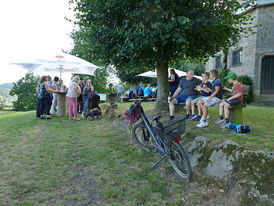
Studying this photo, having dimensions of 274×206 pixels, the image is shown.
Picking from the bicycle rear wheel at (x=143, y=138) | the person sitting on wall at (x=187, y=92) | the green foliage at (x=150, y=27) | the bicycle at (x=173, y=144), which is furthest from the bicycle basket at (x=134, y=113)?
the green foliage at (x=150, y=27)

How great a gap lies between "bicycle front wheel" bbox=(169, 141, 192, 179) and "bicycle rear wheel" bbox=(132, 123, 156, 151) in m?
0.76

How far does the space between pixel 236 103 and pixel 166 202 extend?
332 centimetres

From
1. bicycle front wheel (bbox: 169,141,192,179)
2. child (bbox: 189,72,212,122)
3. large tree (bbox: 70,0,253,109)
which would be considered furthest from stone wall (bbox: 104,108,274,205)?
large tree (bbox: 70,0,253,109)

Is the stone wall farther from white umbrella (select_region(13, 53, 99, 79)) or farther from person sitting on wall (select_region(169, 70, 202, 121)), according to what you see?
white umbrella (select_region(13, 53, 99, 79))

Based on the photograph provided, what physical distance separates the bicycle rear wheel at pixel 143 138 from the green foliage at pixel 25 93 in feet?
147

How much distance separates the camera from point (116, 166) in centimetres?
457

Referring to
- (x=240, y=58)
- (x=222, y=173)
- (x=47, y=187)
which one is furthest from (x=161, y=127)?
(x=240, y=58)

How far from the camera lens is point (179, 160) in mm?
3971

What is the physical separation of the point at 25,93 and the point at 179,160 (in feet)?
163

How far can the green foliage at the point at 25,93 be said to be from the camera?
45.6 metres

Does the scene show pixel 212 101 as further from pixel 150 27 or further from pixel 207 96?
pixel 150 27

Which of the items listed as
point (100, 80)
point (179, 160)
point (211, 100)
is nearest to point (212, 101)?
point (211, 100)

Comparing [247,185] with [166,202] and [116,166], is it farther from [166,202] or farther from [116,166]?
[116,166]

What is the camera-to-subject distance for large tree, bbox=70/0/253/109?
614 centimetres
